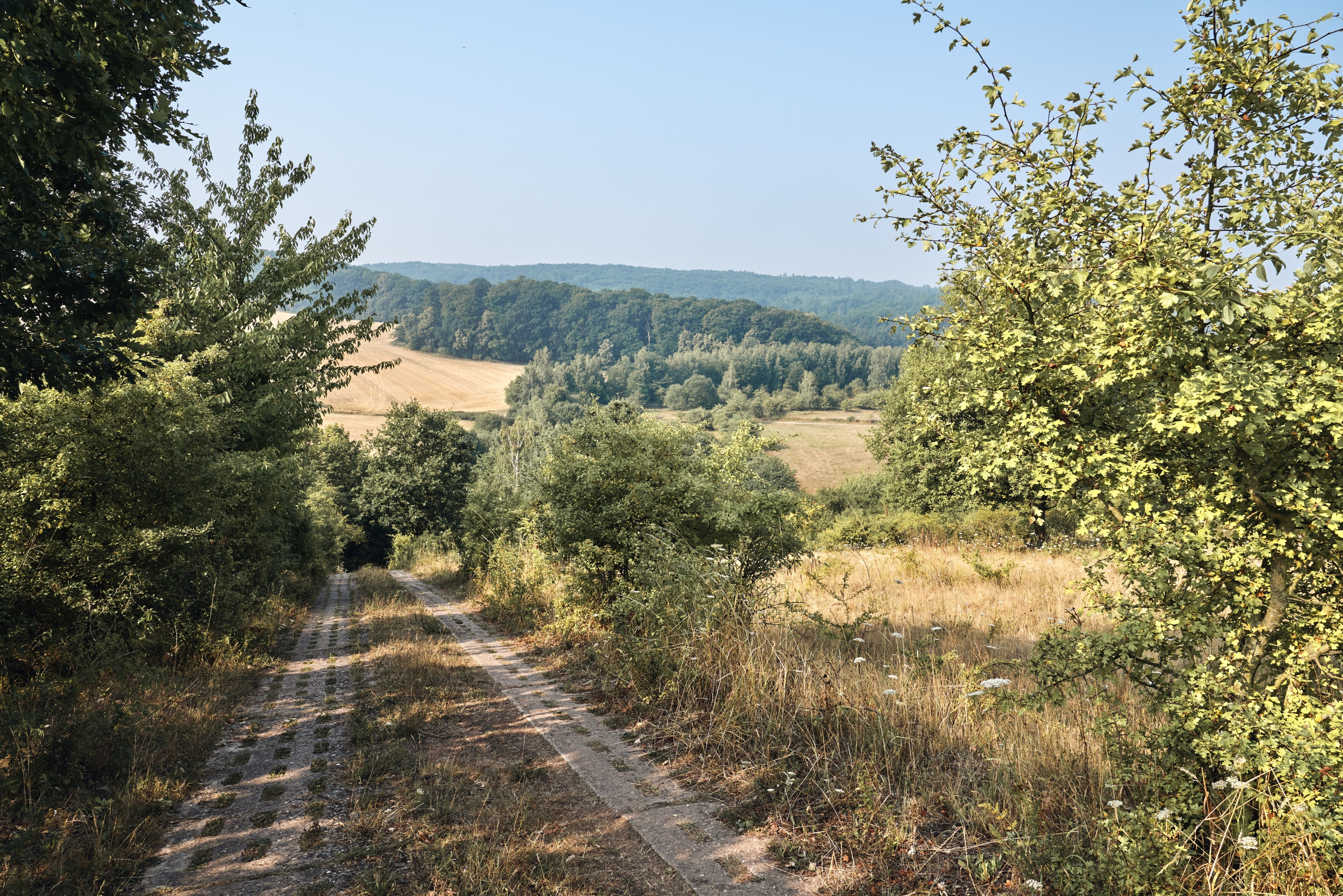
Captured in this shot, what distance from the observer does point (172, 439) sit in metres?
7.86

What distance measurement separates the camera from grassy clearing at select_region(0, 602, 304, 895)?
393cm

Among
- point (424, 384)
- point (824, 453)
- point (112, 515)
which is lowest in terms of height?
point (824, 453)

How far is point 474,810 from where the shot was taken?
15.3 feet

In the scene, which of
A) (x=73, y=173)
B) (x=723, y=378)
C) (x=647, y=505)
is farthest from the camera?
(x=723, y=378)

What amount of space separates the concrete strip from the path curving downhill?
1.73 meters

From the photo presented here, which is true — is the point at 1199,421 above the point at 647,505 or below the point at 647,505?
above

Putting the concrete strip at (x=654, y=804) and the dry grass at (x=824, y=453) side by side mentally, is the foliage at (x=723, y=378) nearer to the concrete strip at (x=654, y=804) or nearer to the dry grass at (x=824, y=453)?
the dry grass at (x=824, y=453)

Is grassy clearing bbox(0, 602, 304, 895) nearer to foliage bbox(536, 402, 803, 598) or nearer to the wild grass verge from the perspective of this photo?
the wild grass verge

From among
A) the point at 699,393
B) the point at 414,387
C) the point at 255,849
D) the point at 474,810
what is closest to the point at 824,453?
the point at 699,393

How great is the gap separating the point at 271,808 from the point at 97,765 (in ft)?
5.39

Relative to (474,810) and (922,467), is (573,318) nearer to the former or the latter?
(922,467)

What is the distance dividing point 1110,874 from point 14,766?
7.09m

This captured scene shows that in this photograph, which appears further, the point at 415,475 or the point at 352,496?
the point at 352,496

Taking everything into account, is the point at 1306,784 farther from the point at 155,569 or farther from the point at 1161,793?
the point at 155,569
